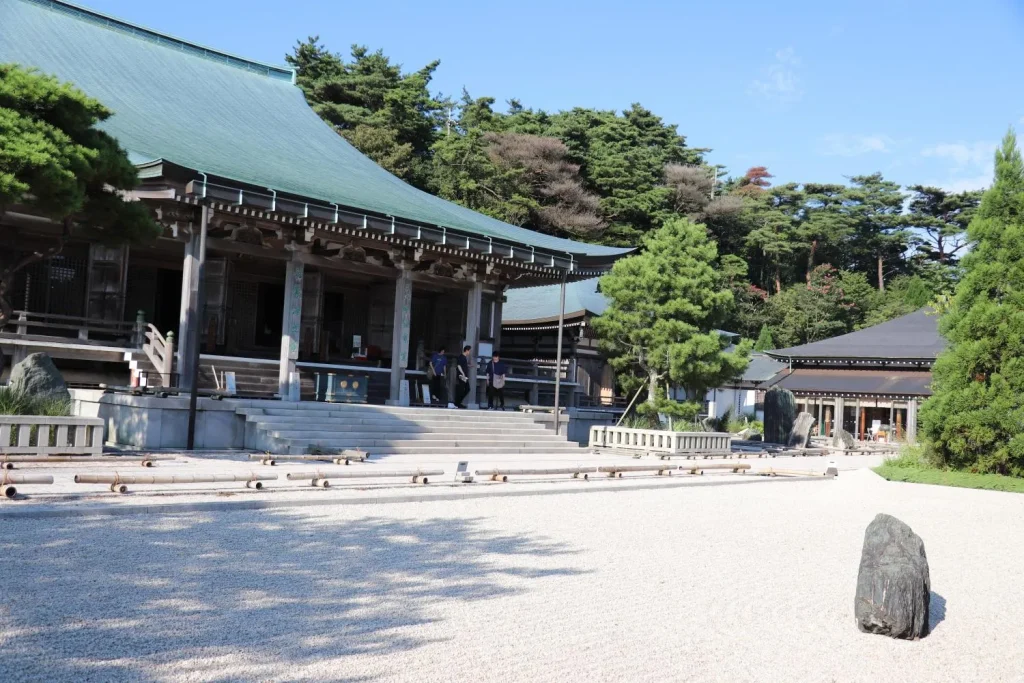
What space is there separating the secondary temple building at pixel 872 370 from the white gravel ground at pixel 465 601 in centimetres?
2377

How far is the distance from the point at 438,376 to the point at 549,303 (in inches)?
386

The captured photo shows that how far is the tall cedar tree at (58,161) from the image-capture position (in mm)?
10289

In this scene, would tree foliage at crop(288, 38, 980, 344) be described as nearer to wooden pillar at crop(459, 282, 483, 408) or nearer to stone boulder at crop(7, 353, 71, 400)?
wooden pillar at crop(459, 282, 483, 408)

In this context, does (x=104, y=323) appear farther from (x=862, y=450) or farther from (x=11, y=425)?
(x=862, y=450)

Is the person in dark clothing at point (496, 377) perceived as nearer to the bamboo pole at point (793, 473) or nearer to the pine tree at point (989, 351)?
the bamboo pole at point (793, 473)

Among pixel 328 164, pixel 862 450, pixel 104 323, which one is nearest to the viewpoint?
pixel 104 323

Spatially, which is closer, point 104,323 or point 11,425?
point 11,425

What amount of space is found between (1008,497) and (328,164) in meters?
16.6

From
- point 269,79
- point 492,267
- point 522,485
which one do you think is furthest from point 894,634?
point 269,79

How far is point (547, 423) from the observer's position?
19.7 metres

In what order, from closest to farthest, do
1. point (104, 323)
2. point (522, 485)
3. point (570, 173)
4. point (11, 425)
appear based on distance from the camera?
point (11, 425)
point (522, 485)
point (104, 323)
point (570, 173)

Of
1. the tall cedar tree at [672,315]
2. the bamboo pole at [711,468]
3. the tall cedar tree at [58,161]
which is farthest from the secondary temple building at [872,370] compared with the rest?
the tall cedar tree at [58,161]

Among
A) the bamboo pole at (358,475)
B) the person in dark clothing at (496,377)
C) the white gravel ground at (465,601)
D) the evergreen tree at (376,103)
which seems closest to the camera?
the white gravel ground at (465,601)

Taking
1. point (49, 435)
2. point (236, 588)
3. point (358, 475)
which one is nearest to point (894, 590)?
point (236, 588)
